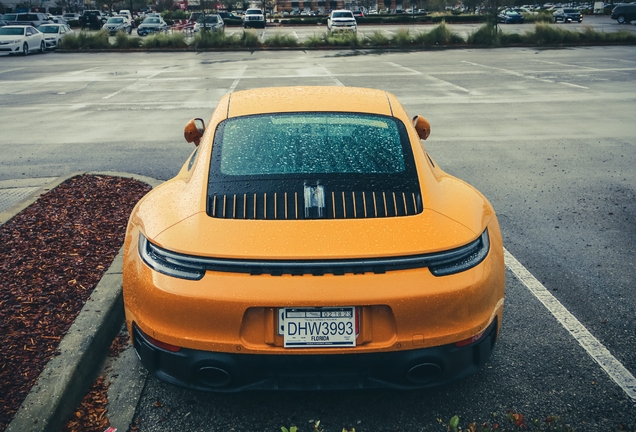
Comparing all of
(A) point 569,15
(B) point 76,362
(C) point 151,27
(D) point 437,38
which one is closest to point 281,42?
(D) point 437,38

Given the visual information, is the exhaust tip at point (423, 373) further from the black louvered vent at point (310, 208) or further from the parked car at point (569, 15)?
the parked car at point (569, 15)

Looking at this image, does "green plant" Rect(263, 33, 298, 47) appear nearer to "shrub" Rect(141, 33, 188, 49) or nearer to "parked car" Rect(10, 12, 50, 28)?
"shrub" Rect(141, 33, 188, 49)

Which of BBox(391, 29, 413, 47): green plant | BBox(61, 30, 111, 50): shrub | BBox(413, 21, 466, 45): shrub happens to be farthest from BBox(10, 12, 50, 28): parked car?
BBox(413, 21, 466, 45): shrub

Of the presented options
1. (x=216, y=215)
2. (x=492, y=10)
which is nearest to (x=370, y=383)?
(x=216, y=215)

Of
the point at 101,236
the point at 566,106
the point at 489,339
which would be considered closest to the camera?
the point at 489,339

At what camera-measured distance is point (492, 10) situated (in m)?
35.0

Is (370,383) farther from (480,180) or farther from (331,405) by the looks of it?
(480,180)

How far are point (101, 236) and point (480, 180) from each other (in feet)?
14.7

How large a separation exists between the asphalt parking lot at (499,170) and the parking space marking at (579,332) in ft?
0.04

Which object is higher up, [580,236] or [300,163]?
[300,163]

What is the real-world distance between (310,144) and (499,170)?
5.15 metres

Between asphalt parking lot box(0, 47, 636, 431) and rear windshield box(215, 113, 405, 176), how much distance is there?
120 centimetres

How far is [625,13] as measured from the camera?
5381 centimetres

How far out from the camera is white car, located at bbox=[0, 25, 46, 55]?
31672 mm
